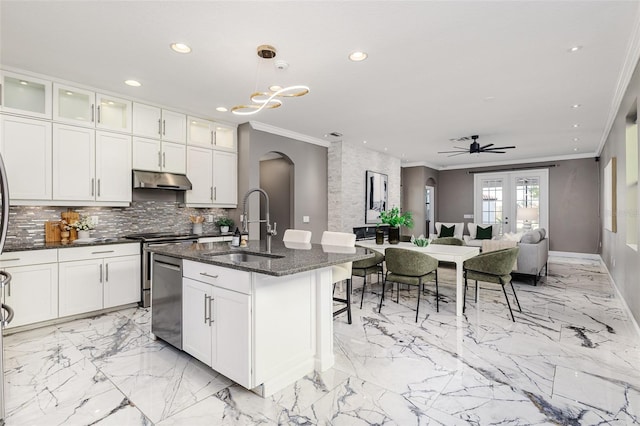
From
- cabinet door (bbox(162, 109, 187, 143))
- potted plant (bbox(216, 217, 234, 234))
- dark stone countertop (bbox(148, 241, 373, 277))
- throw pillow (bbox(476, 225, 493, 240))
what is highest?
cabinet door (bbox(162, 109, 187, 143))

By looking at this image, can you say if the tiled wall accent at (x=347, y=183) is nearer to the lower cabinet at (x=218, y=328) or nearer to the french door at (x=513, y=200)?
the french door at (x=513, y=200)

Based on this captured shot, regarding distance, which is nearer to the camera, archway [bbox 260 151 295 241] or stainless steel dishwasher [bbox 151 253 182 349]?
stainless steel dishwasher [bbox 151 253 182 349]

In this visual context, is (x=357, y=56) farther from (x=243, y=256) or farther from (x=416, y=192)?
(x=416, y=192)

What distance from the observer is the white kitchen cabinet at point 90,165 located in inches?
145

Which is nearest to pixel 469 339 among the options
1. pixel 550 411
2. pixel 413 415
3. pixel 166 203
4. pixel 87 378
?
pixel 550 411

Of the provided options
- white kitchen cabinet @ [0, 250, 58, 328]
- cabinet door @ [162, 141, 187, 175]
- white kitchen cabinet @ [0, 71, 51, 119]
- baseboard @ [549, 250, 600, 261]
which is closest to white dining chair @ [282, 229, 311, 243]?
cabinet door @ [162, 141, 187, 175]

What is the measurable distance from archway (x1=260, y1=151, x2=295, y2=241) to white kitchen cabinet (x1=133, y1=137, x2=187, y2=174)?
1.93 metres

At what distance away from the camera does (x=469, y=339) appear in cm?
301

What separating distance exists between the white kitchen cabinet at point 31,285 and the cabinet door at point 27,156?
645mm

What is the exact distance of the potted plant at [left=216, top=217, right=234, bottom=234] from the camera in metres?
5.18

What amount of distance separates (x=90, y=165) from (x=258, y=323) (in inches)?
126

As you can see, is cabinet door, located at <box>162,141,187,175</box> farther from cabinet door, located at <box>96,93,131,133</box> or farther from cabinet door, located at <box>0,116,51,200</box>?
cabinet door, located at <box>0,116,51,200</box>

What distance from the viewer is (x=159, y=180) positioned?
14.4 feet

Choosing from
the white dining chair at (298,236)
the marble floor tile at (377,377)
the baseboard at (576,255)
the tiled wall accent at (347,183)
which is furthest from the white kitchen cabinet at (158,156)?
the baseboard at (576,255)
